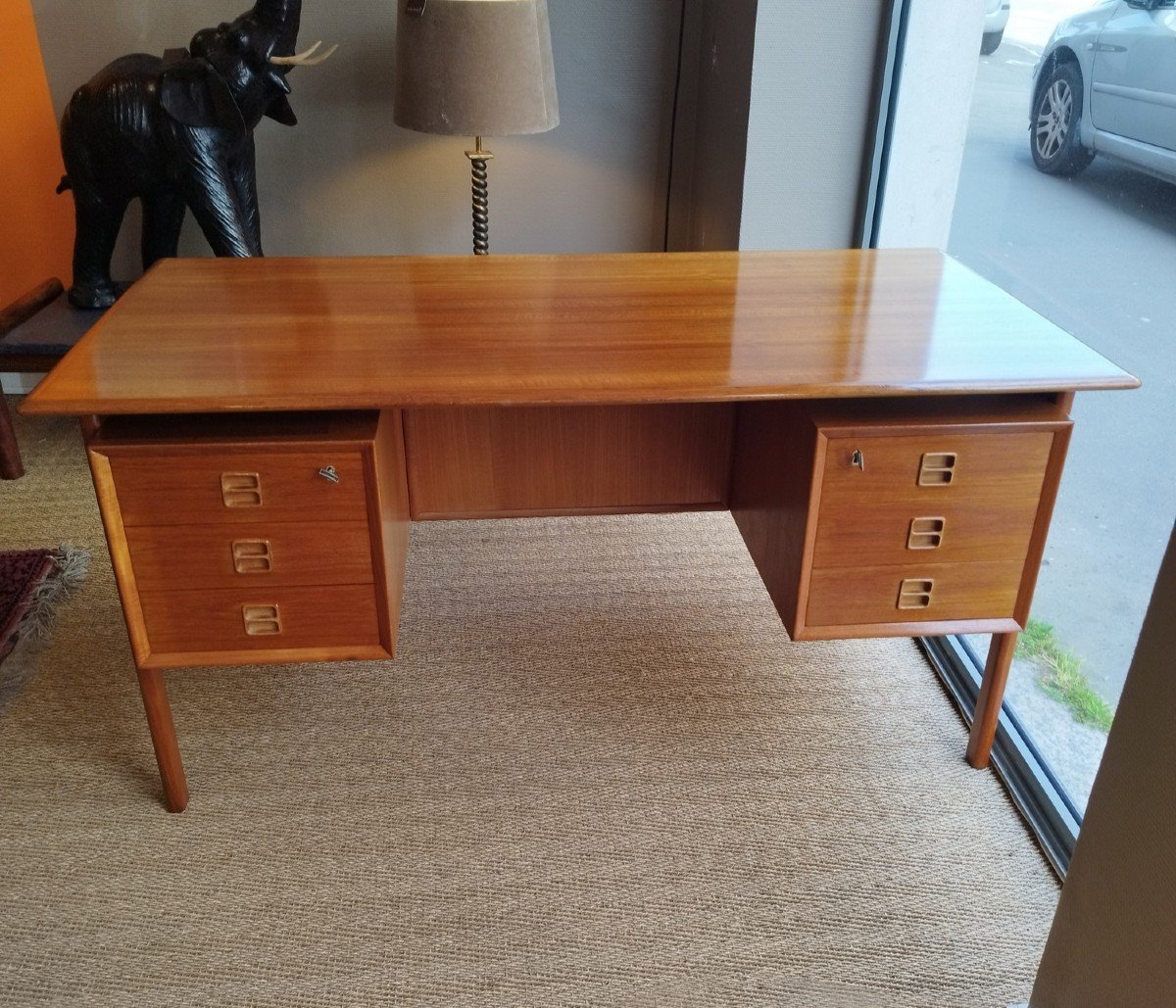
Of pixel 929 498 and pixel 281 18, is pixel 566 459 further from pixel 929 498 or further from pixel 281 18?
pixel 281 18

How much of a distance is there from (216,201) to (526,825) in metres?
1.78

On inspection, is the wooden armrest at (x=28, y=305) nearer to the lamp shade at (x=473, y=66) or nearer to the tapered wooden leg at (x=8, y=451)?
the tapered wooden leg at (x=8, y=451)

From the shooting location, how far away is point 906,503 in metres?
1.52

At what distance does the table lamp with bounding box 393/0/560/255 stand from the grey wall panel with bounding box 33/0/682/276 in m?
0.44

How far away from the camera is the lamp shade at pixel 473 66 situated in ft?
7.60

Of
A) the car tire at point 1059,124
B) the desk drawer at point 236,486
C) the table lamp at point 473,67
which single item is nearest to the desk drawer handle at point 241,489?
A: the desk drawer at point 236,486

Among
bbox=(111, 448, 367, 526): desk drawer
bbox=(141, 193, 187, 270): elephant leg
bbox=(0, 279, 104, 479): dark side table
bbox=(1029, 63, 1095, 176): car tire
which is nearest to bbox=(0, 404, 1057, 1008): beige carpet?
bbox=(111, 448, 367, 526): desk drawer

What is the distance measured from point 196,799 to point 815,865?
1.03m

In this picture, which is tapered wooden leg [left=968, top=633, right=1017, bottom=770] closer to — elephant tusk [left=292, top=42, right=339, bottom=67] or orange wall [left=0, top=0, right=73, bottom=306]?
elephant tusk [left=292, top=42, right=339, bottom=67]

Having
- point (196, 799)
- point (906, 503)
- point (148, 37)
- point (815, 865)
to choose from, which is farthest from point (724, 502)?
point (148, 37)

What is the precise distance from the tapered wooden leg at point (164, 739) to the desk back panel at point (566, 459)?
1.87 ft

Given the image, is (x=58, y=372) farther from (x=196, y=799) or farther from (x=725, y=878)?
(x=725, y=878)

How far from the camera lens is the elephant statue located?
2494mm

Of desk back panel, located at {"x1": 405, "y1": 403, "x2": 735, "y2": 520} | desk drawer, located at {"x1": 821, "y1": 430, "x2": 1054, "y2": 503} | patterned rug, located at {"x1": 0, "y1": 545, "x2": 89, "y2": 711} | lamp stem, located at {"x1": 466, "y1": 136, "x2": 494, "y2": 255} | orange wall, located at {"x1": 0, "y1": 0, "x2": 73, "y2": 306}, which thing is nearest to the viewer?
desk drawer, located at {"x1": 821, "y1": 430, "x2": 1054, "y2": 503}
